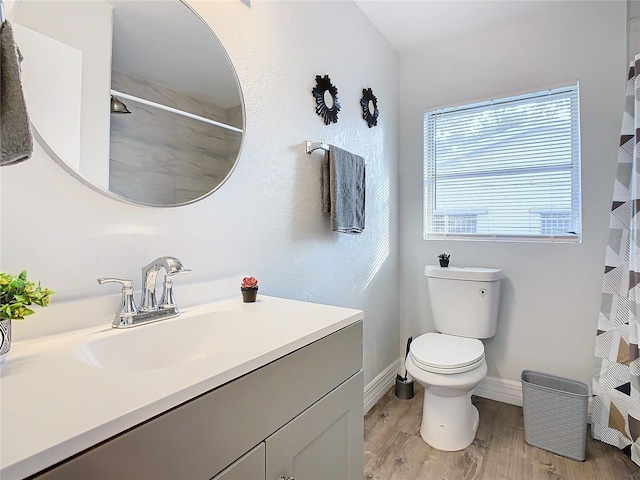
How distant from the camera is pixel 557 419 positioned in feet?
5.51

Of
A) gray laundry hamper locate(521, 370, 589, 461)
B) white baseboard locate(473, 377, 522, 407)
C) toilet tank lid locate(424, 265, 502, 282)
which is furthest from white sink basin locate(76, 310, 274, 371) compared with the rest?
white baseboard locate(473, 377, 522, 407)

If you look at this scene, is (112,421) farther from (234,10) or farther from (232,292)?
(234,10)

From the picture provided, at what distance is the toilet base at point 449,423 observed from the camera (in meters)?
1.72

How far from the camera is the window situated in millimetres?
2041

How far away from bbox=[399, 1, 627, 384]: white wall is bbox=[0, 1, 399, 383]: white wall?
168mm

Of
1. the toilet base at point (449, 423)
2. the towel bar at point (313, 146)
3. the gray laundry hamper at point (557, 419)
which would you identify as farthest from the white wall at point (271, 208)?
the gray laundry hamper at point (557, 419)

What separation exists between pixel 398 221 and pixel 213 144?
1.65 meters

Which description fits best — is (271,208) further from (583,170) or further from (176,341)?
(583,170)

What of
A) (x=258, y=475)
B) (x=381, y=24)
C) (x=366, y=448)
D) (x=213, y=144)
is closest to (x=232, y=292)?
(x=213, y=144)

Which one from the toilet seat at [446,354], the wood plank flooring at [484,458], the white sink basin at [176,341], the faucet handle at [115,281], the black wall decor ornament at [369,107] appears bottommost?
the wood plank flooring at [484,458]

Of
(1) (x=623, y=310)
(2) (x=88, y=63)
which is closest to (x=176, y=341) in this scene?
(2) (x=88, y=63)

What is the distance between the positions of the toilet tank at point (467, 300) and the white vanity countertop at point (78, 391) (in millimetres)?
1481

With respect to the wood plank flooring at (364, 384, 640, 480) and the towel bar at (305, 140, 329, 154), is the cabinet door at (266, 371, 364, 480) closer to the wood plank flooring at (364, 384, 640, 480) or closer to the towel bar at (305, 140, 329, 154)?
the wood plank flooring at (364, 384, 640, 480)

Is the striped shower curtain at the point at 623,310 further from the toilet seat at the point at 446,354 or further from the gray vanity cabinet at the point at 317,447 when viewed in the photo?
the gray vanity cabinet at the point at 317,447
